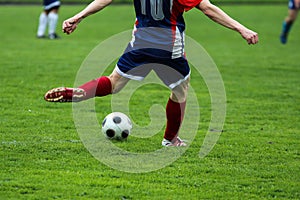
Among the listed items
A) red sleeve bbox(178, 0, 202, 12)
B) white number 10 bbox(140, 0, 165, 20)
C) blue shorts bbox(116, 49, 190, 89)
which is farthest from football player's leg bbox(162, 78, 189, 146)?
red sleeve bbox(178, 0, 202, 12)

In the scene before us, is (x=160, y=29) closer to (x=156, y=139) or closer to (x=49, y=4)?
(x=156, y=139)

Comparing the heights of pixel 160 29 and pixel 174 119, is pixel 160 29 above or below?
above

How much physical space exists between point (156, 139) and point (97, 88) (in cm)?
112

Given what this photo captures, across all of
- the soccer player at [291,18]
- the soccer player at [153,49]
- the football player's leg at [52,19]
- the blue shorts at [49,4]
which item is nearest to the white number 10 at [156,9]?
the soccer player at [153,49]

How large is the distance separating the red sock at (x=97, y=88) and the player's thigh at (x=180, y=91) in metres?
0.69

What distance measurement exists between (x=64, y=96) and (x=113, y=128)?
935 mm

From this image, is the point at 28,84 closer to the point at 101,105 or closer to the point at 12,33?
the point at 101,105

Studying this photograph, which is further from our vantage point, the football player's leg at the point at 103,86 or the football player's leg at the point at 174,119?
the football player's leg at the point at 174,119

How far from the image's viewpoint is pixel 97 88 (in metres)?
6.35

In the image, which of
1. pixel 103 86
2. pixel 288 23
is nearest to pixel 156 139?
pixel 103 86

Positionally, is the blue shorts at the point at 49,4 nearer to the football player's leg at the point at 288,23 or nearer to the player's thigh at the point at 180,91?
the football player's leg at the point at 288,23

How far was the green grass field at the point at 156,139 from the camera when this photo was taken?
519 centimetres

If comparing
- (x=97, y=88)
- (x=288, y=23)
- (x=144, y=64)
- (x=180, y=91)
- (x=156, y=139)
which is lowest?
(x=288, y=23)

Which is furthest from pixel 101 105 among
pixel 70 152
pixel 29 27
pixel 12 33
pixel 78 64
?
pixel 29 27
